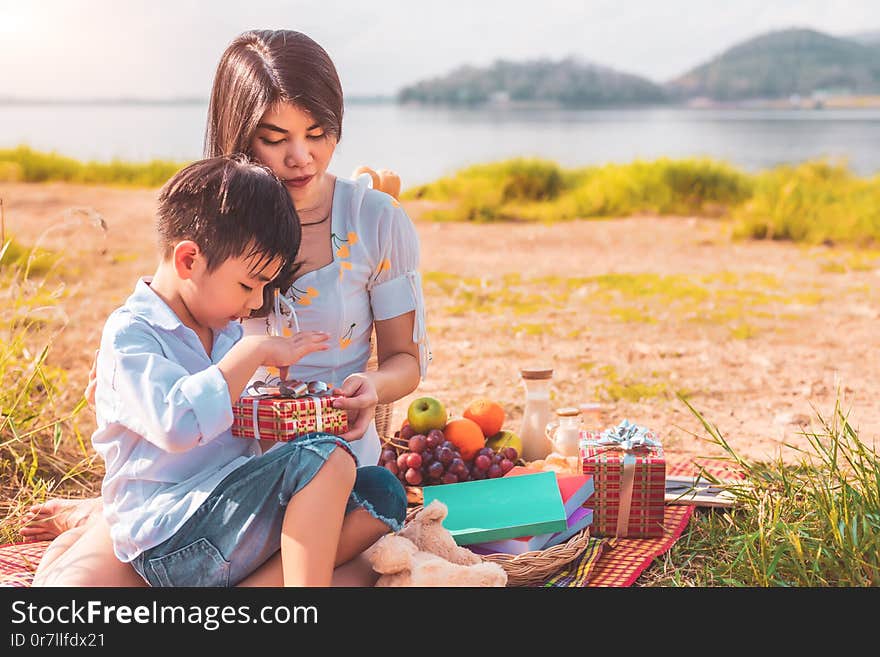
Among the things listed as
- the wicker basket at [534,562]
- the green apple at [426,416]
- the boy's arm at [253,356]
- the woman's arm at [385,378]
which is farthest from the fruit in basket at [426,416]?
the boy's arm at [253,356]

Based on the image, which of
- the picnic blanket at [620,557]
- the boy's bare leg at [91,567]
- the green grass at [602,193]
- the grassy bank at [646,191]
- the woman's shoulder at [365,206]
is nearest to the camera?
the boy's bare leg at [91,567]

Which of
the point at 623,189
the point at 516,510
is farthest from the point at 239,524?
the point at 623,189

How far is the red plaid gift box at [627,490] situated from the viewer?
11.3 ft

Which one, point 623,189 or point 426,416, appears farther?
point 623,189

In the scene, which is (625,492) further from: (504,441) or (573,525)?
(504,441)

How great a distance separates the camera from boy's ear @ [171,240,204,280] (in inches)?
99.9

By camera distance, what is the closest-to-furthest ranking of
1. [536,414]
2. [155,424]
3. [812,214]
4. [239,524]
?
[155,424] → [239,524] → [536,414] → [812,214]

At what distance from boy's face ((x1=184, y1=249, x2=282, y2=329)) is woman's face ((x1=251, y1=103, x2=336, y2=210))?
1.39 feet

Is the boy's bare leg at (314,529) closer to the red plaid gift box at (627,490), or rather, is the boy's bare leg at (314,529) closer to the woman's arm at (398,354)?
the woman's arm at (398,354)

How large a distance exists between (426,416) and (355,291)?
0.94 metres

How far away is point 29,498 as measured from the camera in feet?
12.4

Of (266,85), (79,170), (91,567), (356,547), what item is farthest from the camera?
(79,170)

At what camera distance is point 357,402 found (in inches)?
110

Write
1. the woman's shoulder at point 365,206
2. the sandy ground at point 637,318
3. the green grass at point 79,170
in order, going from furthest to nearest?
the green grass at point 79,170 → the sandy ground at point 637,318 → the woman's shoulder at point 365,206
